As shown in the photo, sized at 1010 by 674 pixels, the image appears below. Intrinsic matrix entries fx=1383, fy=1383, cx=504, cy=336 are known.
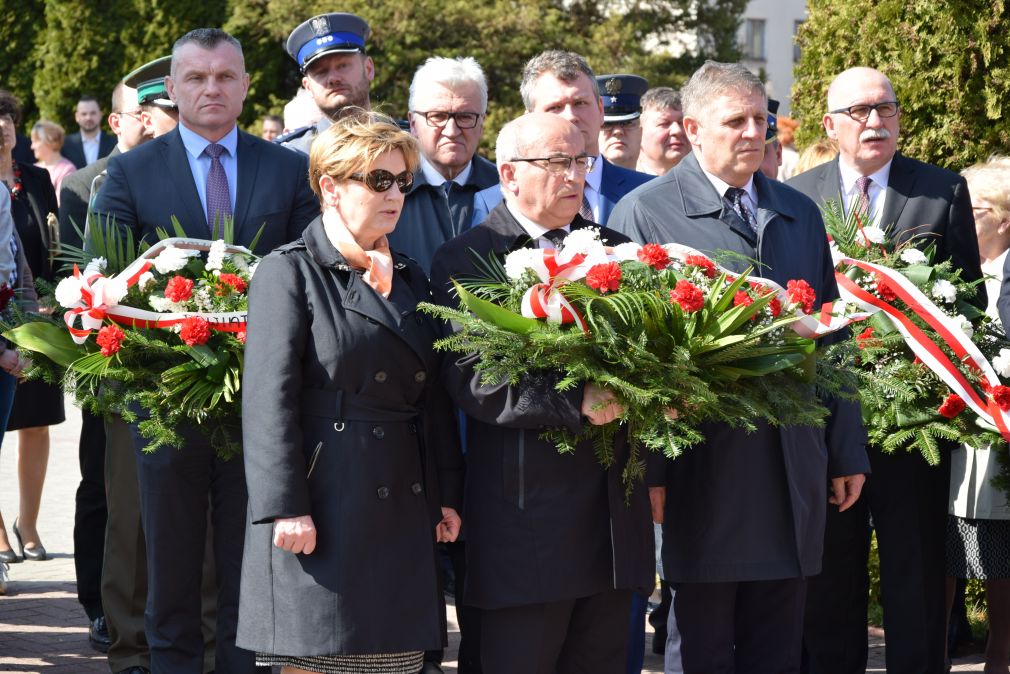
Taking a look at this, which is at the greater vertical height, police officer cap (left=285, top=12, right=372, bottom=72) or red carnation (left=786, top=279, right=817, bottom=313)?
police officer cap (left=285, top=12, right=372, bottom=72)

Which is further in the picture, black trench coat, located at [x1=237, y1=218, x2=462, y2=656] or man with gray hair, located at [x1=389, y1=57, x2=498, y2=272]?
man with gray hair, located at [x1=389, y1=57, x2=498, y2=272]

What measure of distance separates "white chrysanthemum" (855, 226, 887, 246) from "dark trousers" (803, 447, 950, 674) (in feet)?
2.72

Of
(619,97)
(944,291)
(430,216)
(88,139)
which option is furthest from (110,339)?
(88,139)

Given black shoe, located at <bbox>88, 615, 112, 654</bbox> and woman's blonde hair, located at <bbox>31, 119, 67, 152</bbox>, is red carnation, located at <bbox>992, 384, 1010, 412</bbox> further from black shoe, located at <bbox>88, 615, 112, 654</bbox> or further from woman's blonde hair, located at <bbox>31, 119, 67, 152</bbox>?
woman's blonde hair, located at <bbox>31, 119, 67, 152</bbox>

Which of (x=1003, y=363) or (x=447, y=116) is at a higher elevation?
(x=447, y=116)

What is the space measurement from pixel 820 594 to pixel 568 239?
7.71 ft

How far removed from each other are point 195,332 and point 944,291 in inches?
109

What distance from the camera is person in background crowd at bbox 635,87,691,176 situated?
7578mm

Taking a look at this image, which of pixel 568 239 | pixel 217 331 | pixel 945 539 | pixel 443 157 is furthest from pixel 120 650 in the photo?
pixel 945 539

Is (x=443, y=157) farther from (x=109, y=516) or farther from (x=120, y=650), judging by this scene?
(x=120, y=650)

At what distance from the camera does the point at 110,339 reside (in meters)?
4.50

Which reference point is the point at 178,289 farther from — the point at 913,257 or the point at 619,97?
the point at 619,97

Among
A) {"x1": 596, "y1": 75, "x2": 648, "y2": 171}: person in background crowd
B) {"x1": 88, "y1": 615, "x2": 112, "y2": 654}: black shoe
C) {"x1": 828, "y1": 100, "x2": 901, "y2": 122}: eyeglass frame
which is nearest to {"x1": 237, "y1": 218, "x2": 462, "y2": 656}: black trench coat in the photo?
{"x1": 88, "y1": 615, "x2": 112, "y2": 654}: black shoe

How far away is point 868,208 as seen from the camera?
583 cm
